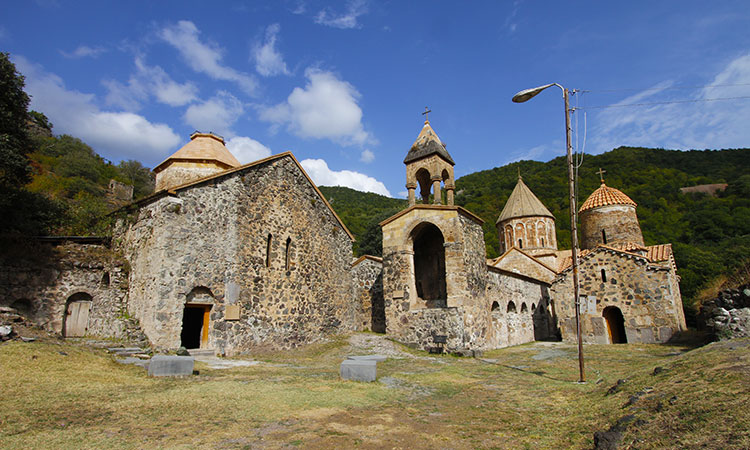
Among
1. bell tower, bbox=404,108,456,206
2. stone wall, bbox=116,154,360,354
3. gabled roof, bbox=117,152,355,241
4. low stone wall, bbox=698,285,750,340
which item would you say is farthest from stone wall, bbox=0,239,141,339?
low stone wall, bbox=698,285,750,340

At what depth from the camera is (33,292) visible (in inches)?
476

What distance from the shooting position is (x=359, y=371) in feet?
25.7

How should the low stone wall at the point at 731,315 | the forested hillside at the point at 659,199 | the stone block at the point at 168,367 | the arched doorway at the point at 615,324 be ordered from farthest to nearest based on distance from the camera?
the forested hillside at the point at 659,199, the arched doorway at the point at 615,324, the low stone wall at the point at 731,315, the stone block at the point at 168,367

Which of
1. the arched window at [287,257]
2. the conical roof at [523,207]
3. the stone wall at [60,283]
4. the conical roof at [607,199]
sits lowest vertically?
the stone wall at [60,283]

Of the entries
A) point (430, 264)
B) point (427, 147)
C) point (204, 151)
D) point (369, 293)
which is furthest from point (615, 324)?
point (204, 151)

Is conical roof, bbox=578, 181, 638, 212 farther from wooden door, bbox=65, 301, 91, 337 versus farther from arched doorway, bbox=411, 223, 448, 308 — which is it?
wooden door, bbox=65, 301, 91, 337

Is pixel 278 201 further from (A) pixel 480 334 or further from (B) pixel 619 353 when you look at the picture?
(B) pixel 619 353

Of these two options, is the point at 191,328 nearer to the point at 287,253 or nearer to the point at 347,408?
the point at 287,253

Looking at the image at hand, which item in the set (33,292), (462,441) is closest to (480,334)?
(462,441)

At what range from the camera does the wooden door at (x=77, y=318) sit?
1231 centimetres

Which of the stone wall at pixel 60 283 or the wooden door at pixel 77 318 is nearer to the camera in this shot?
the stone wall at pixel 60 283

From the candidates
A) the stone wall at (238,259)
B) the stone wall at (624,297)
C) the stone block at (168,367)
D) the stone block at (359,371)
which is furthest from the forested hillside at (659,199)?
the stone block at (168,367)

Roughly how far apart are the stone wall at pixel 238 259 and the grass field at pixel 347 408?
3218 millimetres

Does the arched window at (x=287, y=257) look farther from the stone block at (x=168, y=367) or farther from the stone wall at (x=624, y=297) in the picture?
the stone wall at (x=624, y=297)
